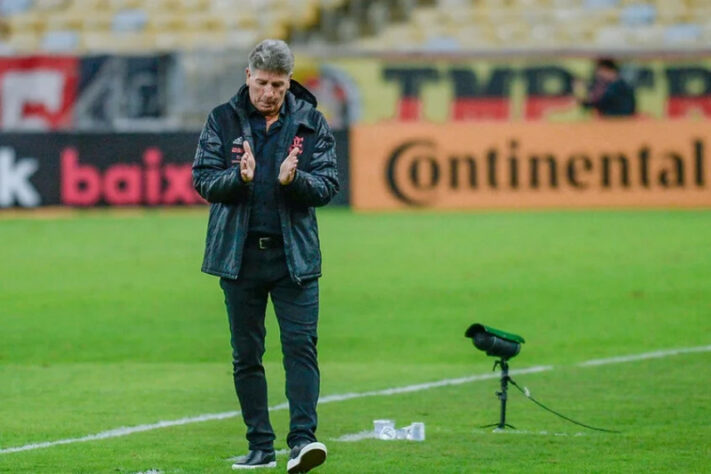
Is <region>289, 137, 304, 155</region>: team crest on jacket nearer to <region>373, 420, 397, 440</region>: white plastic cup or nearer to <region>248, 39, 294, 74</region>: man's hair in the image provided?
<region>248, 39, 294, 74</region>: man's hair

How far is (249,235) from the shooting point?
7.81 meters

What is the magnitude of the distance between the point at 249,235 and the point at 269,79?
28.2 inches

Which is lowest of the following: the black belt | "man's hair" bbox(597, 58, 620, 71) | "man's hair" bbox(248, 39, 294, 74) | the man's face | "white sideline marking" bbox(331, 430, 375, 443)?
"white sideline marking" bbox(331, 430, 375, 443)

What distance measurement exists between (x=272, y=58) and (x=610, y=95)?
69.9 ft

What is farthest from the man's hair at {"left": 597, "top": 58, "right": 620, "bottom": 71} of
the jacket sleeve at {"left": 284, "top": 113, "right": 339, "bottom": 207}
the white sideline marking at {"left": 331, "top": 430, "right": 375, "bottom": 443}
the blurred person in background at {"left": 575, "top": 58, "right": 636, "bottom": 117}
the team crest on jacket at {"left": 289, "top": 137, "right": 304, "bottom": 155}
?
the team crest on jacket at {"left": 289, "top": 137, "right": 304, "bottom": 155}

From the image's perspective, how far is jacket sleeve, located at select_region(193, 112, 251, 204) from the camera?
7.61 metres

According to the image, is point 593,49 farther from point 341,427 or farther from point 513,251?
point 341,427

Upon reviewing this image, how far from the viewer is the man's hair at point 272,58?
7.52 metres

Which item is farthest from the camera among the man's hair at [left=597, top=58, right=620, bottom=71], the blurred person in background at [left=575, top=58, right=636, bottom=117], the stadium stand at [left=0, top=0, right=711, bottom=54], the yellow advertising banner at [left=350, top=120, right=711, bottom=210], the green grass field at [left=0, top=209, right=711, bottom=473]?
the stadium stand at [left=0, top=0, right=711, bottom=54]

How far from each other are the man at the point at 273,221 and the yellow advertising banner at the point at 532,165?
17.8 metres

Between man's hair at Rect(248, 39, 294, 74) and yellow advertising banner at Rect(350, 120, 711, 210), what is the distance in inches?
710

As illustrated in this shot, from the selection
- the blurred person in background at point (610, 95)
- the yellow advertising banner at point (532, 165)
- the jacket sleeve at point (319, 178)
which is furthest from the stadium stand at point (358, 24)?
the jacket sleeve at point (319, 178)

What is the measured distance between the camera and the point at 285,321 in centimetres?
784

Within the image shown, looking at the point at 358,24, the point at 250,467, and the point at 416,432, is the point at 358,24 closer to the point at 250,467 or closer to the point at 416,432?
the point at 416,432
